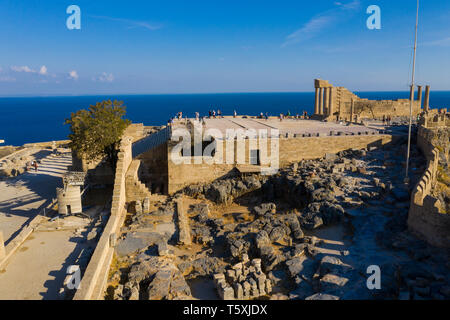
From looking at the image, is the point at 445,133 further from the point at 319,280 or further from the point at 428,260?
the point at 319,280

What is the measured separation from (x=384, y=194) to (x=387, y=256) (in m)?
5.92

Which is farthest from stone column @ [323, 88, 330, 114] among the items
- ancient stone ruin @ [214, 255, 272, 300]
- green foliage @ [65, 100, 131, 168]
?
ancient stone ruin @ [214, 255, 272, 300]

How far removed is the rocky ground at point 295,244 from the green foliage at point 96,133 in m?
5.60

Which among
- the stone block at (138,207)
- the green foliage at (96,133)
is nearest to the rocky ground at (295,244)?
the stone block at (138,207)

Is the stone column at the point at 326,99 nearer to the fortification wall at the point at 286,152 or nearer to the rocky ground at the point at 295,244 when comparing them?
the fortification wall at the point at 286,152

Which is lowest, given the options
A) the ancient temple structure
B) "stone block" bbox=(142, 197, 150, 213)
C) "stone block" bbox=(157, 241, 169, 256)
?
"stone block" bbox=(157, 241, 169, 256)

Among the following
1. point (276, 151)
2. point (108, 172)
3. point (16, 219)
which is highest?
point (276, 151)

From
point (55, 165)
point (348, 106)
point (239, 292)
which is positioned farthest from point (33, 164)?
point (348, 106)

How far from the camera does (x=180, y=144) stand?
23.6m

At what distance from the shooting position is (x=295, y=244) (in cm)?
1534

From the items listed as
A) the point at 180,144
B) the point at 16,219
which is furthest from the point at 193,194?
the point at 16,219

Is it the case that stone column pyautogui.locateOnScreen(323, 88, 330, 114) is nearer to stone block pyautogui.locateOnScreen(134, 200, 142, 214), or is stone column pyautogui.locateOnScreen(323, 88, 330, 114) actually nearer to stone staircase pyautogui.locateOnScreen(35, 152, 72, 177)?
stone block pyautogui.locateOnScreen(134, 200, 142, 214)

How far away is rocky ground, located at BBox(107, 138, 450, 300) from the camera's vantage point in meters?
12.1

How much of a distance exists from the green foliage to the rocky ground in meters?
Answer: 5.60
